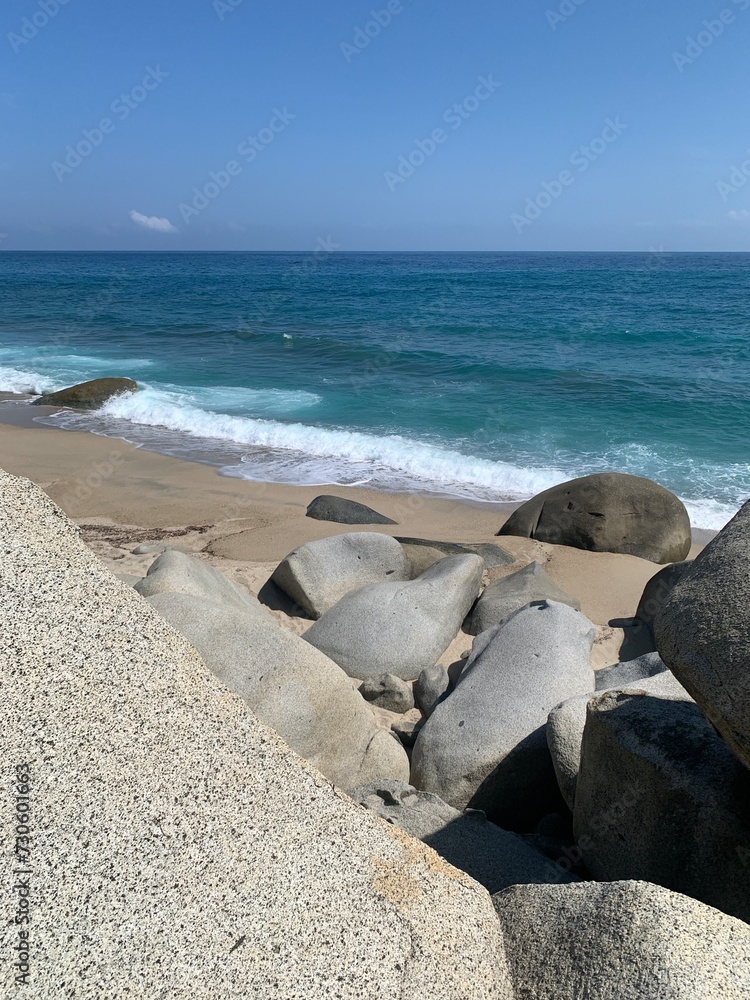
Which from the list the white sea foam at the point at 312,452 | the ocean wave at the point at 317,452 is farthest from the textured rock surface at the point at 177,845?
the ocean wave at the point at 317,452

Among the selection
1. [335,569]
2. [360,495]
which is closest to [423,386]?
[360,495]

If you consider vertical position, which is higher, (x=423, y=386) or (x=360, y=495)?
(x=423, y=386)

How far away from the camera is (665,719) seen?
113 inches

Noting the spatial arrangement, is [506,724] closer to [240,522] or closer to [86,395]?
[240,522]

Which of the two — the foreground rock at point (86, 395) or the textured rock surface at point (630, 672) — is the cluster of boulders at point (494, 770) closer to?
the textured rock surface at point (630, 672)

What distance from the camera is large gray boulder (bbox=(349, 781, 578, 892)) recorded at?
3.01 m

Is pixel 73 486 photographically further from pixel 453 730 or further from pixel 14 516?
pixel 14 516

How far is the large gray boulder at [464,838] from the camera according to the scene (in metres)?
3.01

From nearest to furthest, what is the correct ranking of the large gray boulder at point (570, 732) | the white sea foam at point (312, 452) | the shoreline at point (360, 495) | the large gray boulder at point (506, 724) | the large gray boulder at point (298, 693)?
1. the large gray boulder at point (570, 732)
2. the large gray boulder at point (298, 693)
3. the large gray boulder at point (506, 724)
4. the shoreline at point (360, 495)
5. the white sea foam at point (312, 452)

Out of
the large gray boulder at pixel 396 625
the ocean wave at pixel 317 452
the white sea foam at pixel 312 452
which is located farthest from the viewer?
the ocean wave at pixel 317 452

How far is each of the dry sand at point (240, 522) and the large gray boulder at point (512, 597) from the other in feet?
0.73

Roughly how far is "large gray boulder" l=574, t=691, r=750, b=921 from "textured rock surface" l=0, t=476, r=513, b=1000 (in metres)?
1.09

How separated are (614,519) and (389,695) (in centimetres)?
426

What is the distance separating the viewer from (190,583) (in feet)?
17.3
